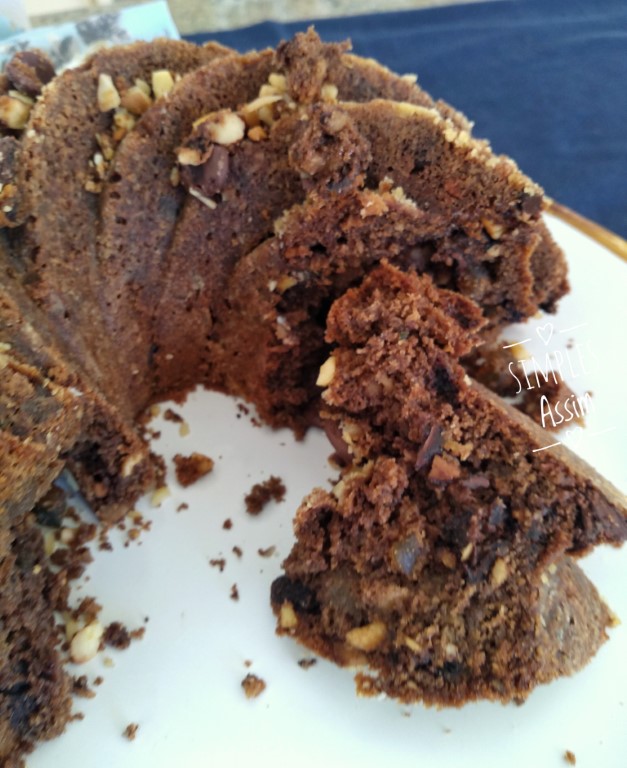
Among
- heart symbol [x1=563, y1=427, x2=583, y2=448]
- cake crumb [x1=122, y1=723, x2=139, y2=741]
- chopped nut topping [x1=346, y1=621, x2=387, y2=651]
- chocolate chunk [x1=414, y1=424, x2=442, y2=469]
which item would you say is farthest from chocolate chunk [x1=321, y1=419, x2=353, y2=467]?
cake crumb [x1=122, y1=723, x2=139, y2=741]

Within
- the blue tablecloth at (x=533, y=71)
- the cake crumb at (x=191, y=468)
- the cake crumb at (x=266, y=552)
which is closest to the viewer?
the cake crumb at (x=266, y=552)

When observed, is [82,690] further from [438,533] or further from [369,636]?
[438,533]

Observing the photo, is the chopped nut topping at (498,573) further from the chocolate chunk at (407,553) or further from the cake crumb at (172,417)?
the cake crumb at (172,417)

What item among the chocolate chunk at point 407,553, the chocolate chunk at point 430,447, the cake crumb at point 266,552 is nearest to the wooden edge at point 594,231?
the chocolate chunk at point 430,447

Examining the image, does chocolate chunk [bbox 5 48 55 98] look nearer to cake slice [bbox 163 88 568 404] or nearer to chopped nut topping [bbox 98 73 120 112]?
chopped nut topping [bbox 98 73 120 112]

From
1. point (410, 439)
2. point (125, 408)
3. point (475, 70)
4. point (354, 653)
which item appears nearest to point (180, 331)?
point (125, 408)

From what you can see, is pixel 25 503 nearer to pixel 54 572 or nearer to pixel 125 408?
pixel 54 572
